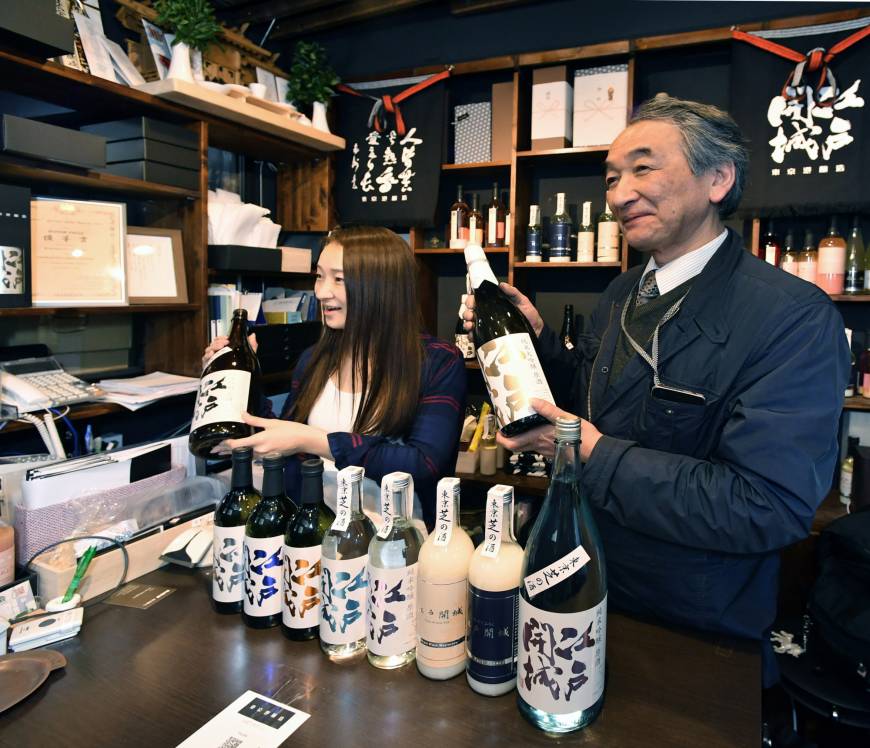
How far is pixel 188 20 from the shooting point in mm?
2461

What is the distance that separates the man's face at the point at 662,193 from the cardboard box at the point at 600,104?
1.80m

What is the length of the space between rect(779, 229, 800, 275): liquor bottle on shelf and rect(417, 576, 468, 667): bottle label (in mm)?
2368

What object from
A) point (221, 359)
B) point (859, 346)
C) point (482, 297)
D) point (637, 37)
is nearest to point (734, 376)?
point (482, 297)

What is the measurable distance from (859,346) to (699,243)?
1951 millimetres

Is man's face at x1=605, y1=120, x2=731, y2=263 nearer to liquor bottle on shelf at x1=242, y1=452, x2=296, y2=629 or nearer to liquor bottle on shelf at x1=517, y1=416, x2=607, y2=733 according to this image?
liquor bottle on shelf at x1=517, y1=416, x2=607, y2=733

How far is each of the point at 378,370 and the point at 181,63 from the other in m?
1.69

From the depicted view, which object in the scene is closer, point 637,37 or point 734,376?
point 734,376

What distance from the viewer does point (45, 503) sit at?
1264 mm

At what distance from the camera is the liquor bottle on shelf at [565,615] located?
2.37 ft

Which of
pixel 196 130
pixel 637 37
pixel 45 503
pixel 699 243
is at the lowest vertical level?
pixel 45 503

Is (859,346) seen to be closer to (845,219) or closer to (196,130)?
(845,219)

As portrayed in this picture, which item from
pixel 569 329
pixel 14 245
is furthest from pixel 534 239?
pixel 14 245

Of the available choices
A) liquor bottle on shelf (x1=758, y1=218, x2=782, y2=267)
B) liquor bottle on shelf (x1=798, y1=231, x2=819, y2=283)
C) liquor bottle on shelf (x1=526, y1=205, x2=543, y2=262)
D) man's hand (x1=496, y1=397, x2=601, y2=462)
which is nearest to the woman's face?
man's hand (x1=496, y1=397, x2=601, y2=462)

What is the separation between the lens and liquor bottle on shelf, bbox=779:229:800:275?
261 cm
